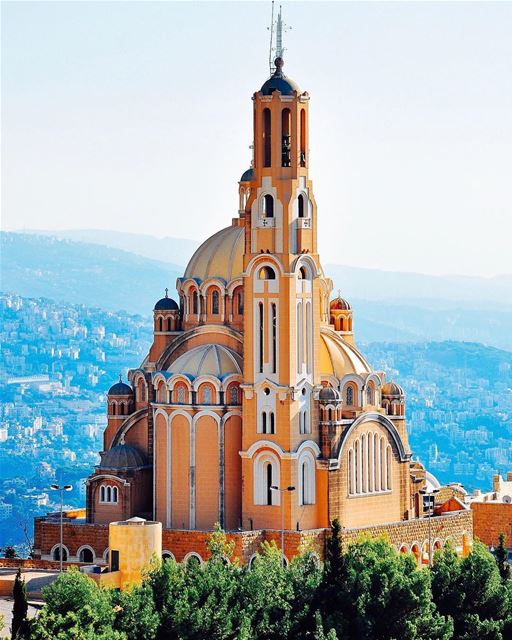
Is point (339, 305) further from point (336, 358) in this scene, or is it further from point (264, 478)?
point (264, 478)

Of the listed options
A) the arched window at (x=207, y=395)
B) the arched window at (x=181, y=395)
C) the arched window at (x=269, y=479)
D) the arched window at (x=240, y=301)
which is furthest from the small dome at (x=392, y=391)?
the arched window at (x=181, y=395)

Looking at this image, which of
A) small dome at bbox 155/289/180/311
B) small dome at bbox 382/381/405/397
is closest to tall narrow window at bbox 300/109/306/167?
small dome at bbox 155/289/180/311

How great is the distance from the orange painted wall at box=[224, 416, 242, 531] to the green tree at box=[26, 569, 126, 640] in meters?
18.7

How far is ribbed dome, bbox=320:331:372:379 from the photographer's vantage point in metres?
89.3

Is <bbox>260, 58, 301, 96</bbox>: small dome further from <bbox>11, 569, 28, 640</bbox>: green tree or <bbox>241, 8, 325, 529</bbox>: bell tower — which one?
<bbox>11, 569, 28, 640</bbox>: green tree

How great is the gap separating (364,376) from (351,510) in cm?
610

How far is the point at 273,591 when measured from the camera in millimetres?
72875

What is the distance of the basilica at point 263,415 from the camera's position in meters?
85.4

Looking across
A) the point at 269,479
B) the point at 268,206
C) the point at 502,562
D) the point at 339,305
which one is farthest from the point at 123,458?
the point at 502,562

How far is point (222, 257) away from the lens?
295ft

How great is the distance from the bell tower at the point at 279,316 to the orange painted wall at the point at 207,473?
150 centimetres

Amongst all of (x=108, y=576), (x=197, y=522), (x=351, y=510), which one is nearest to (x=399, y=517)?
(x=351, y=510)

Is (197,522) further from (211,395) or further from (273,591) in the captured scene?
(273,591)

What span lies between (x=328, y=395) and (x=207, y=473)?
6244 mm
